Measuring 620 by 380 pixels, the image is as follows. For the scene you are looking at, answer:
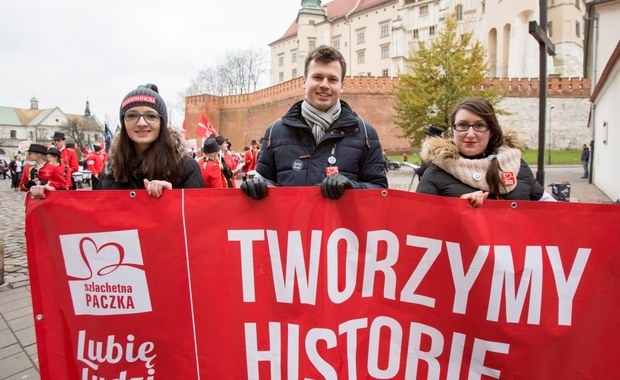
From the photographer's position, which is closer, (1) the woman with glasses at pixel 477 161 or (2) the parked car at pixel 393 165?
(1) the woman with glasses at pixel 477 161

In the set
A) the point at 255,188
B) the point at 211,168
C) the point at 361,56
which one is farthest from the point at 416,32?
the point at 255,188

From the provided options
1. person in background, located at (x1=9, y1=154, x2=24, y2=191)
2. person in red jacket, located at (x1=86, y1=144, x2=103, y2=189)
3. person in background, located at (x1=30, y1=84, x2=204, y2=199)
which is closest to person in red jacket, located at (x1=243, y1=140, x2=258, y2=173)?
person in red jacket, located at (x1=86, y1=144, x2=103, y2=189)

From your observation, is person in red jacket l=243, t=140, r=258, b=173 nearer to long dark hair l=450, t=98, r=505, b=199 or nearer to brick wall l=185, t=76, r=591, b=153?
long dark hair l=450, t=98, r=505, b=199

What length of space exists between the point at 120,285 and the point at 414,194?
171 cm

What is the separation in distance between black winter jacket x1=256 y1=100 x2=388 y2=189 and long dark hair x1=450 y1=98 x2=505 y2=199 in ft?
1.87

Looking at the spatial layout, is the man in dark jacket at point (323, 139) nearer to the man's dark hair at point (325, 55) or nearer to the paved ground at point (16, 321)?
the man's dark hair at point (325, 55)

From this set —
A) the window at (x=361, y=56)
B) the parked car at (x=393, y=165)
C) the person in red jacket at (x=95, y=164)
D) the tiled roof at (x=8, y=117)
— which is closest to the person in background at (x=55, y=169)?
the person in red jacket at (x=95, y=164)

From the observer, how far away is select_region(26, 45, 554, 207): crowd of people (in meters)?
2.48

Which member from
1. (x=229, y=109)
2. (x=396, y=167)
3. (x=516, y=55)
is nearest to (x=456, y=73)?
(x=396, y=167)

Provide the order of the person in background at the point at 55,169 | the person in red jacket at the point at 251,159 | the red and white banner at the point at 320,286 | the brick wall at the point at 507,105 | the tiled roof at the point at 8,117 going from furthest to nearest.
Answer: the tiled roof at the point at 8,117
the brick wall at the point at 507,105
the person in red jacket at the point at 251,159
the person in background at the point at 55,169
the red and white banner at the point at 320,286

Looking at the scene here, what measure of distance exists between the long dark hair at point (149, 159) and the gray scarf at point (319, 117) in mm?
836

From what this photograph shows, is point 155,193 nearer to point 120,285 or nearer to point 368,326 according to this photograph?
point 120,285

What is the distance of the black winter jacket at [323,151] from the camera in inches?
103

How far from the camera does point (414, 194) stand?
2262 mm
